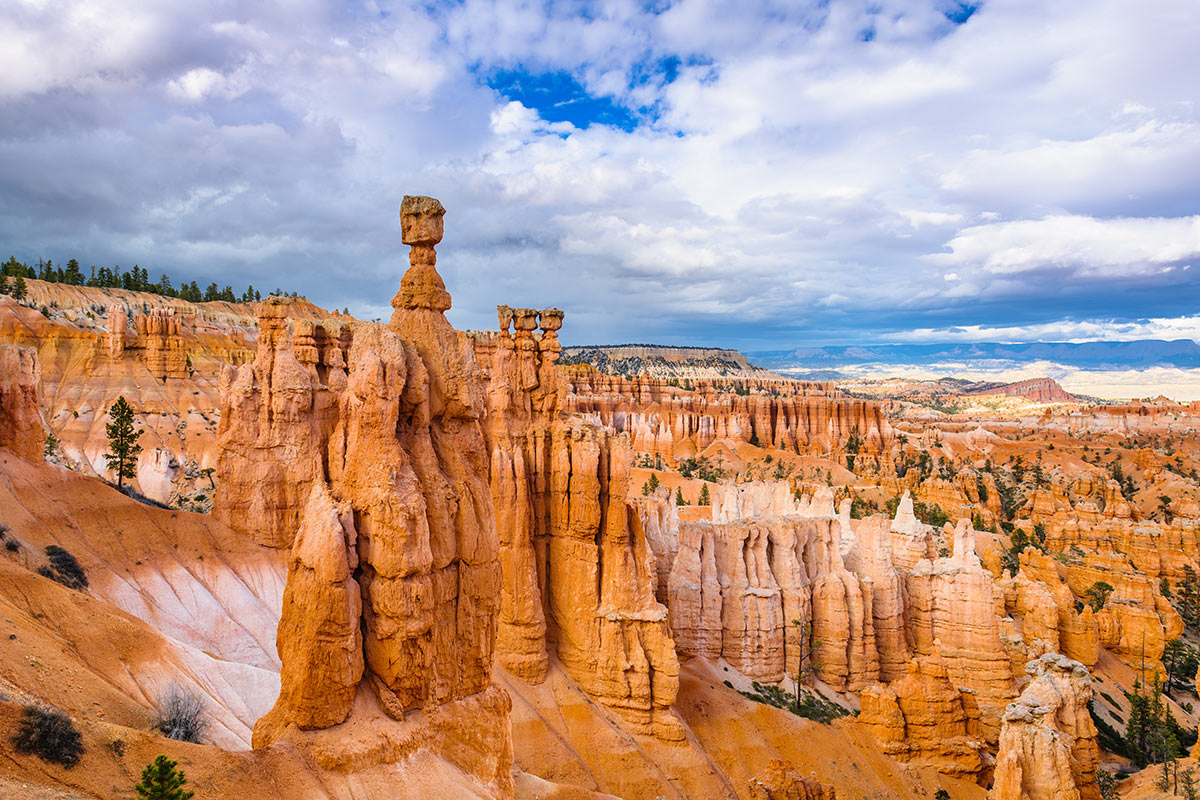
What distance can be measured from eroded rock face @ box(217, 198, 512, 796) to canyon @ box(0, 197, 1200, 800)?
7 cm

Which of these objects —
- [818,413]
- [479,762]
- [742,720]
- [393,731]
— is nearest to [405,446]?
[393,731]

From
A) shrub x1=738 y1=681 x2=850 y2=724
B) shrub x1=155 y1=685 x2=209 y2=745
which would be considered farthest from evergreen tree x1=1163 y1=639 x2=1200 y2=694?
shrub x1=155 y1=685 x2=209 y2=745

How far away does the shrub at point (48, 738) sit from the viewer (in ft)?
34.9

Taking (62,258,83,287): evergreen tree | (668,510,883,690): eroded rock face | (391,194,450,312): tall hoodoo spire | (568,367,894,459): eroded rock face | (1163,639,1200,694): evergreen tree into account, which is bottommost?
(1163,639,1200,694): evergreen tree

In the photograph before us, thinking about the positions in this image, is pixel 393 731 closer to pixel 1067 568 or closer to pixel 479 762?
pixel 479 762

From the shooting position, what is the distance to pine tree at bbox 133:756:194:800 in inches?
391

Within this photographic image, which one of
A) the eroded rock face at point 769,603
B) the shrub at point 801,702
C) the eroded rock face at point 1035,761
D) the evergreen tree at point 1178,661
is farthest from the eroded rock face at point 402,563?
the evergreen tree at point 1178,661

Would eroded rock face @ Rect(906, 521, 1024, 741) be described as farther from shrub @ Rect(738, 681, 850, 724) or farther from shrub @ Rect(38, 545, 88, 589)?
shrub @ Rect(38, 545, 88, 589)

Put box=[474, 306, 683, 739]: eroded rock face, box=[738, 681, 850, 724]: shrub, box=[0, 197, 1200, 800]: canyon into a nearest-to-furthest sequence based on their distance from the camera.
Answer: box=[0, 197, 1200, 800]: canyon → box=[474, 306, 683, 739]: eroded rock face → box=[738, 681, 850, 724]: shrub

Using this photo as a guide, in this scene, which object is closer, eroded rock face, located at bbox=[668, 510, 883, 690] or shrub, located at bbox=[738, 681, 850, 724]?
shrub, located at bbox=[738, 681, 850, 724]

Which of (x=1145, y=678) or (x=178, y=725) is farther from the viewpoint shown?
(x=1145, y=678)

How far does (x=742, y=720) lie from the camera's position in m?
29.9

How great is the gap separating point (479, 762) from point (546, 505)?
46.0 ft

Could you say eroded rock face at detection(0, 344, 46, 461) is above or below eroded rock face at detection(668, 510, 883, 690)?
above
